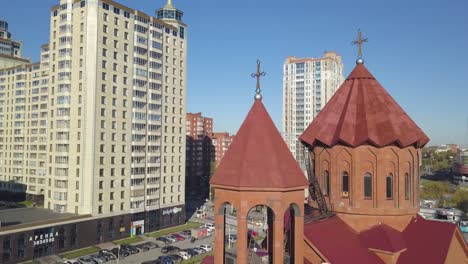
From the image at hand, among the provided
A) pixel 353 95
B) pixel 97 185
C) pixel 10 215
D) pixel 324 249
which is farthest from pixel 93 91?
pixel 324 249

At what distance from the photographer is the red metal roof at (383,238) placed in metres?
16.4

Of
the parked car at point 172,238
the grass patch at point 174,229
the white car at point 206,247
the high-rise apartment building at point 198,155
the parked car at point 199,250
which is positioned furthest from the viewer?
the high-rise apartment building at point 198,155

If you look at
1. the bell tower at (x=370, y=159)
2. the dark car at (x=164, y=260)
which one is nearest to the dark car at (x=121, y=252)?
the dark car at (x=164, y=260)

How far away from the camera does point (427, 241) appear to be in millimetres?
16750

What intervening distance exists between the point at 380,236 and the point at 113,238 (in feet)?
→ 131

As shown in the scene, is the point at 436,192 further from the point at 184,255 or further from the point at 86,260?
the point at 86,260

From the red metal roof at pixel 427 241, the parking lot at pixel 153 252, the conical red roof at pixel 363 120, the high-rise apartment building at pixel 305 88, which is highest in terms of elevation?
the high-rise apartment building at pixel 305 88

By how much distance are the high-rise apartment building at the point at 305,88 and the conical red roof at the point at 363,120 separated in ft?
240

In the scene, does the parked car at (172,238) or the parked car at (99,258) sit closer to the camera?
the parked car at (99,258)

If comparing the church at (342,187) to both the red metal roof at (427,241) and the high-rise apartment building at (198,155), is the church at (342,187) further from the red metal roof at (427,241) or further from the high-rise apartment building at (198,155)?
the high-rise apartment building at (198,155)

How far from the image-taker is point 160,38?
57031mm

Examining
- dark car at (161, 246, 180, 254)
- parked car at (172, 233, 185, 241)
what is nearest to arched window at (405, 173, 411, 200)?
dark car at (161, 246, 180, 254)

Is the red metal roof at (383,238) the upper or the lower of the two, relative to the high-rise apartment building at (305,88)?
lower

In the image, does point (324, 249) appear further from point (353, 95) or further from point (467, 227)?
point (467, 227)
